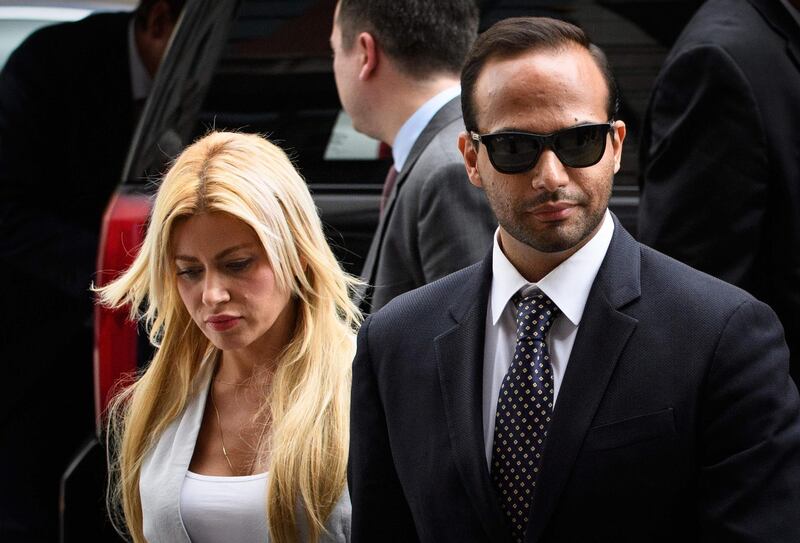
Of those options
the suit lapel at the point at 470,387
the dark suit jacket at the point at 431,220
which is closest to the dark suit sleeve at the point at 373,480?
the suit lapel at the point at 470,387

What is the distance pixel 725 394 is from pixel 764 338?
131 mm

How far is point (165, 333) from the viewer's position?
143 inches

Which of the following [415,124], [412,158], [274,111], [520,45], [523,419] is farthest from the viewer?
[274,111]

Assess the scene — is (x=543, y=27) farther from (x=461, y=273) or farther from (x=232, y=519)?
(x=232, y=519)

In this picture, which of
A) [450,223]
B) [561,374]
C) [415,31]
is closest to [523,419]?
[561,374]

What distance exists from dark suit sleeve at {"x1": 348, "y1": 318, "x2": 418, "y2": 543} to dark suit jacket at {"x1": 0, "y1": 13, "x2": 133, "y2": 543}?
3.25 meters

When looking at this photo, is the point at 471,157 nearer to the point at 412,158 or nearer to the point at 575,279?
the point at 575,279

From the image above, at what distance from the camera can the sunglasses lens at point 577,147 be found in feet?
8.52

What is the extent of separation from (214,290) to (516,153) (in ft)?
3.40

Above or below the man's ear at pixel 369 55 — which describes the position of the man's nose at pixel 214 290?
below

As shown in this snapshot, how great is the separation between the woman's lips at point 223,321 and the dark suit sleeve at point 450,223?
50 centimetres

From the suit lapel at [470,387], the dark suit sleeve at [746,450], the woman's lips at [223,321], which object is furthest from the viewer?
the woman's lips at [223,321]

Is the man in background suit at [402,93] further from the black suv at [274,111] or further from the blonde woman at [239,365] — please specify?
the black suv at [274,111]

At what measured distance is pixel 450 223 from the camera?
3.64 meters
